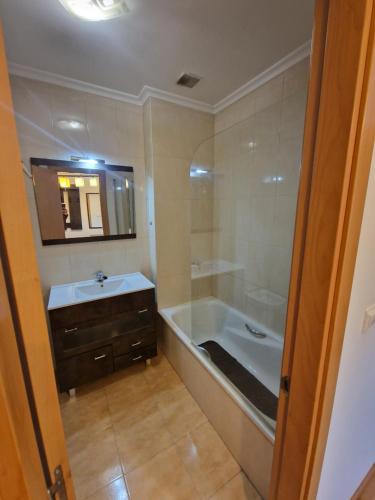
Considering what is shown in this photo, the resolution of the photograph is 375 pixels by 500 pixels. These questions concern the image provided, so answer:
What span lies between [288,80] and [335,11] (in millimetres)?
1311

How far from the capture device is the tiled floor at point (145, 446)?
1214mm

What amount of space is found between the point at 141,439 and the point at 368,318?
1569 mm

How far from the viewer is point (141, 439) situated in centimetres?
147

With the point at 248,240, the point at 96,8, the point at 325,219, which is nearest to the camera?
the point at 325,219

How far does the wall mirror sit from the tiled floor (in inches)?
53.3

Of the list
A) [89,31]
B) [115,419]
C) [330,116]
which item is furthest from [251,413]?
[89,31]

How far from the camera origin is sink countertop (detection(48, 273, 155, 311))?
1.67 meters

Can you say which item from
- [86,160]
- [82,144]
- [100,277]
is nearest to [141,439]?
[100,277]

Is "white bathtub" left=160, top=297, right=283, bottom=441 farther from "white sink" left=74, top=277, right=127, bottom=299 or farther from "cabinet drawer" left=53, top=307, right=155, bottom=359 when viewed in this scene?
"white sink" left=74, top=277, right=127, bottom=299

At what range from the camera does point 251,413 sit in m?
1.22

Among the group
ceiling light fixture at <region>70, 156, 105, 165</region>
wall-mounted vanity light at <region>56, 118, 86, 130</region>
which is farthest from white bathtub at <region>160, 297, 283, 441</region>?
wall-mounted vanity light at <region>56, 118, 86, 130</region>

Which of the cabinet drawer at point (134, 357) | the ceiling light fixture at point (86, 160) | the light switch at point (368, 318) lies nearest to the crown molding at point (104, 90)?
the ceiling light fixture at point (86, 160)

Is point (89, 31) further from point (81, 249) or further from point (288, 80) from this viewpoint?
point (81, 249)

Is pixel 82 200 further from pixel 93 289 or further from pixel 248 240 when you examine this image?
pixel 248 240
